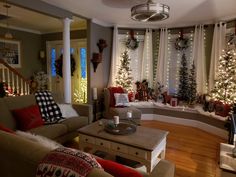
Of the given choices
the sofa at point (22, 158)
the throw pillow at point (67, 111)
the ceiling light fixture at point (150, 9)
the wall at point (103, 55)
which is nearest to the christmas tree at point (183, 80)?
the wall at point (103, 55)

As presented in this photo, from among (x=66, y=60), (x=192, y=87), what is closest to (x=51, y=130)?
(x=66, y=60)

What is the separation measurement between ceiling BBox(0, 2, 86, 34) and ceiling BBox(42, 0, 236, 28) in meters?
0.68

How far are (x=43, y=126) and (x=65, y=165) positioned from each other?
2083mm

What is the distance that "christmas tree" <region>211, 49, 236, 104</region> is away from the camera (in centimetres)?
386

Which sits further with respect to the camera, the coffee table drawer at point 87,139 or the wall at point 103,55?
the wall at point 103,55

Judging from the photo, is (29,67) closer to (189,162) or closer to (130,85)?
(130,85)

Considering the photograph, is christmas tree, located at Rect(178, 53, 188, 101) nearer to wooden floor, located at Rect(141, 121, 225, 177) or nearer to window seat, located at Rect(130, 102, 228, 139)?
window seat, located at Rect(130, 102, 228, 139)

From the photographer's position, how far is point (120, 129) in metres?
2.67

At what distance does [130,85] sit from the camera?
17.4ft

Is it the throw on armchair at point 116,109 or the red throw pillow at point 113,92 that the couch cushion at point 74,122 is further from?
the red throw pillow at point 113,92

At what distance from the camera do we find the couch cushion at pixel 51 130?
2700 millimetres

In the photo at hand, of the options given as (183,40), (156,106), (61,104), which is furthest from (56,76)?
(183,40)

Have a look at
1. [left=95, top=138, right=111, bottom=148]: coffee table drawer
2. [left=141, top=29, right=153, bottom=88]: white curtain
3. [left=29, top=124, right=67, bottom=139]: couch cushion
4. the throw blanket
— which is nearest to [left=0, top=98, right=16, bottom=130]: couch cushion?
[left=29, top=124, right=67, bottom=139]: couch cushion

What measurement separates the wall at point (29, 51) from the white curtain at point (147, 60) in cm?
380
